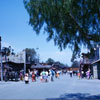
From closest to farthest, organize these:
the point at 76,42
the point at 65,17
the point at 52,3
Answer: the point at 52,3
the point at 65,17
the point at 76,42

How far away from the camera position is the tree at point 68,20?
1120 cm

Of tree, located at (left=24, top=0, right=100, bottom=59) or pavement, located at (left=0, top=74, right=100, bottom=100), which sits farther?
pavement, located at (left=0, top=74, right=100, bottom=100)

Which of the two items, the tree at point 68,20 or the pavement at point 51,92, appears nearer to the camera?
the tree at point 68,20

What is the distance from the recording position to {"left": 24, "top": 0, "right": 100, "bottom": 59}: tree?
1120cm

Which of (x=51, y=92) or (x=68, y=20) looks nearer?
(x=68, y=20)

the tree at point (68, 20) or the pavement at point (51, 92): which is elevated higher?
the tree at point (68, 20)

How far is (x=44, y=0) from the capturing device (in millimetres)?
11297

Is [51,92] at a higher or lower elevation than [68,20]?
lower

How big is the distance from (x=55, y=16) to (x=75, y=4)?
1.13 m

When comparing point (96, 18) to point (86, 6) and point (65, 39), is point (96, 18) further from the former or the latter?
point (65, 39)

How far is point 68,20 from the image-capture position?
12.0 metres

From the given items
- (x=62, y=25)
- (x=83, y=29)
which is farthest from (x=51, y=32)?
(x=83, y=29)

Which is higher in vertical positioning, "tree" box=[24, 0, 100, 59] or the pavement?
"tree" box=[24, 0, 100, 59]

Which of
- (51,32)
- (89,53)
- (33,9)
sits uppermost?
(33,9)
